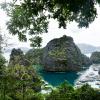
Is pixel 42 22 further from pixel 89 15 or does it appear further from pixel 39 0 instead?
pixel 89 15

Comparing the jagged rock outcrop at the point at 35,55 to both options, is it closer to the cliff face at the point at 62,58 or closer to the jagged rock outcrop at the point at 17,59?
the jagged rock outcrop at the point at 17,59

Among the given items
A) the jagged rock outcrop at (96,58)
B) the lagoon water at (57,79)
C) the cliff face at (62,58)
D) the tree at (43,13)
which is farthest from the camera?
the jagged rock outcrop at (96,58)

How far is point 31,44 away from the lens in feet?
32.4

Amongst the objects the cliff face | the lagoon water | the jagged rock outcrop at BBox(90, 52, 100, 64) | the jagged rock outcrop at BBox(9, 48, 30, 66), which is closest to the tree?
the jagged rock outcrop at BBox(9, 48, 30, 66)

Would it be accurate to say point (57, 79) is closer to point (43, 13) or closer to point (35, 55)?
point (35, 55)

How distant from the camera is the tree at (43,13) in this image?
9.05m

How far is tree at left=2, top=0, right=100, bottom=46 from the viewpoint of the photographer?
29.7 feet

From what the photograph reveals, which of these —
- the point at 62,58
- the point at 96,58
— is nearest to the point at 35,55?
the point at 62,58

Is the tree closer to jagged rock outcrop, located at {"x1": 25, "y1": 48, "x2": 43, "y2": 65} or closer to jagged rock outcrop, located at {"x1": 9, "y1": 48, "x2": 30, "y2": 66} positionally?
jagged rock outcrop, located at {"x1": 25, "y1": 48, "x2": 43, "y2": 65}

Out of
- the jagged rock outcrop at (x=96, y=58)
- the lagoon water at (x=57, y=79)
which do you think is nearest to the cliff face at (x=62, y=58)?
the lagoon water at (x=57, y=79)

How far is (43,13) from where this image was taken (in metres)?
9.45

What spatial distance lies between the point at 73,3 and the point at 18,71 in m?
6.79

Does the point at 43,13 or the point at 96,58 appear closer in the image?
the point at 43,13

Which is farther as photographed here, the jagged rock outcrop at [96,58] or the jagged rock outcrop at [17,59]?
the jagged rock outcrop at [96,58]
